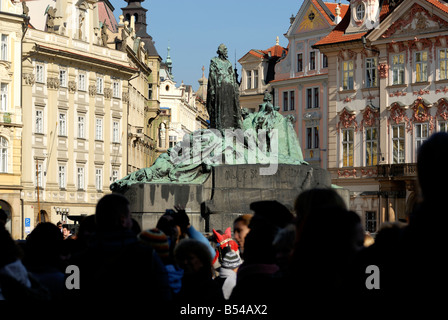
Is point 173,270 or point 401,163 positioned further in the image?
point 401,163

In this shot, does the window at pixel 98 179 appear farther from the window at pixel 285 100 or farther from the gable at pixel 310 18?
the gable at pixel 310 18

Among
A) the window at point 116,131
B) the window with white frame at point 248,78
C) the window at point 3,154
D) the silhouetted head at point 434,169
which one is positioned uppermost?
the window with white frame at point 248,78

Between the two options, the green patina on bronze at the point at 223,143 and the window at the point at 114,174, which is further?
the window at the point at 114,174

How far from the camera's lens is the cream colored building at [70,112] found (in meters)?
50.9

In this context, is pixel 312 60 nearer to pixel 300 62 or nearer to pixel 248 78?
pixel 300 62

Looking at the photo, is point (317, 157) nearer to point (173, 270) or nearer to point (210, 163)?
point (210, 163)

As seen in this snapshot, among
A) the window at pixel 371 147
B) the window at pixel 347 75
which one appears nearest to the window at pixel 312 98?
the window at pixel 347 75

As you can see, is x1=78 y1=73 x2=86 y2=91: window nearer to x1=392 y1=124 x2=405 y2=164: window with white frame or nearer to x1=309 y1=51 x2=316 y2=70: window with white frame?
x1=309 y1=51 x2=316 y2=70: window with white frame

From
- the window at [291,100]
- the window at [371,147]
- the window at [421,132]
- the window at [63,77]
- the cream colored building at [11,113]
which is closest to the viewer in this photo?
the window at [421,132]

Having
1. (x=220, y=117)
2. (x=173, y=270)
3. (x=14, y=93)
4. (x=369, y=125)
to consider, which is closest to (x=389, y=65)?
(x=369, y=125)

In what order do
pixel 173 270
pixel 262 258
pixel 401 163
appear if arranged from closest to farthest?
pixel 262 258 → pixel 173 270 → pixel 401 163

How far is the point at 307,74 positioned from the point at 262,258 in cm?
4633

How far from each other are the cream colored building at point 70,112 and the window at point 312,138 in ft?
41.9

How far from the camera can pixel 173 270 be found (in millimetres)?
6277
